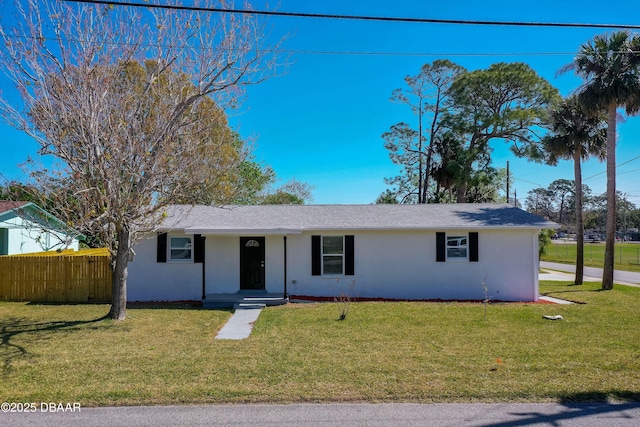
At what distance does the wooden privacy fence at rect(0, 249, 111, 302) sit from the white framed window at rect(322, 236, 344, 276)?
7158mm

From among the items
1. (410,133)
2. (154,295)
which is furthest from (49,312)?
(410,133)

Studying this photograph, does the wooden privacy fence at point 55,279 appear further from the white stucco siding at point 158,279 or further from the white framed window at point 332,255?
the white framed window at point 332,255

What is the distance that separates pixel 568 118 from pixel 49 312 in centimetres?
2219

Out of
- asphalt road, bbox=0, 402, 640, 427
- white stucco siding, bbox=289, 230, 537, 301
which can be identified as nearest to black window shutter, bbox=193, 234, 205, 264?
white stucco siding, bbox=289, 230, 537, 301

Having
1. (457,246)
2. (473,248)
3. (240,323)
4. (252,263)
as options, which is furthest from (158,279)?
(473,248)

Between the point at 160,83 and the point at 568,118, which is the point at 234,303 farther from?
the point at 568,118

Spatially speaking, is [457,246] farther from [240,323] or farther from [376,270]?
[240,323]

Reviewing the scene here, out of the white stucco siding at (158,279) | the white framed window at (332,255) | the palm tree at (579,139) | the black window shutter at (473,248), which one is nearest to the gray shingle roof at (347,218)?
the black window shutter at (473,248)

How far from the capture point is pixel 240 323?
10.2 metres

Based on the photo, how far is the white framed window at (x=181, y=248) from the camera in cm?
1410

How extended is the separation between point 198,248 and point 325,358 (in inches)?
324

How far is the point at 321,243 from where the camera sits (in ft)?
46.7

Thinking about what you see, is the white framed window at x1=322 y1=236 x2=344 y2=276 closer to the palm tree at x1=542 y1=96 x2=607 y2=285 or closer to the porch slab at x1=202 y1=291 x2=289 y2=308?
the porch slab at x1=202 y1=291 x2=289 y2=308

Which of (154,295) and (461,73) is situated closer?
(154,295)
